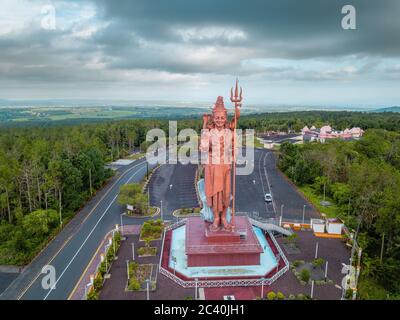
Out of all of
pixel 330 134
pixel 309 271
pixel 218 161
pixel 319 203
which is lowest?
pixel 309 271

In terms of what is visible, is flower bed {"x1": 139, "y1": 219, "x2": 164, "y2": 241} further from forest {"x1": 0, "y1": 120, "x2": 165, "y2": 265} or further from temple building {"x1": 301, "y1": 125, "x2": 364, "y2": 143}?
temple building {"x1": 301, "y1": 125, "x2": 364, "y2": 143}

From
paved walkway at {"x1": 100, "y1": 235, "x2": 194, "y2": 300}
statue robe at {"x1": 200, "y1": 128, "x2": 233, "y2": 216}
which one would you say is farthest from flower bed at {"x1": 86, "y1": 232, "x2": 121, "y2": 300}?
statue robe at {"x1": 200, "y1": 128, "x2": 233, "y2": 216}

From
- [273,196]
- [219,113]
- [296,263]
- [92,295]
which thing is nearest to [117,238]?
[92,295]

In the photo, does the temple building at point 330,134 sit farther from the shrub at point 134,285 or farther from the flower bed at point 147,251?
the shrub at point 134,285

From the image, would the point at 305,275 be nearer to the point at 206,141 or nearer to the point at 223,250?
the point at 223,250

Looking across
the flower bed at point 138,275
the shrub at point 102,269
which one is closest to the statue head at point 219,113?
the flower bed at point 138,275

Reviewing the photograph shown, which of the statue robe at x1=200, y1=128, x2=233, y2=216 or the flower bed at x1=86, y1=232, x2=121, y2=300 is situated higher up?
the statue robe at x1=200, y1=128, x2=233, y2=216
